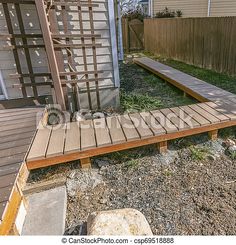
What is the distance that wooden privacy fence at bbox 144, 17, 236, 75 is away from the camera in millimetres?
5453

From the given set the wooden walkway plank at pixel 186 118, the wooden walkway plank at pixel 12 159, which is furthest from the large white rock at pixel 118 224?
the wooden walkway plank at pixel 186 118

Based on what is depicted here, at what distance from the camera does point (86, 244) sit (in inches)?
50.9

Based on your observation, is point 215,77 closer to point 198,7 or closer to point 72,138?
point 72,138

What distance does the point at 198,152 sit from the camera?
2.55 meters

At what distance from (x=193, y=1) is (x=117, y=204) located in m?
11.0

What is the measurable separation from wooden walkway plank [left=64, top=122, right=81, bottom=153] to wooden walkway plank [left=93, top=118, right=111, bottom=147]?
0.21 metres

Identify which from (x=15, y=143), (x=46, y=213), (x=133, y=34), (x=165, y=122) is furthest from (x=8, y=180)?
(x=133, y=34)

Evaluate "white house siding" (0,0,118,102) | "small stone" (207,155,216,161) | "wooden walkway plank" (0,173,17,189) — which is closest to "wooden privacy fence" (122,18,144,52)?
"white house siding" (0,0,118,102)

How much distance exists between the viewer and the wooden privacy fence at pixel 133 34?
11023mm

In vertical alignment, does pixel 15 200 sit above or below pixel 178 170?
above

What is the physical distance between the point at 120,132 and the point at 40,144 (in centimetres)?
85

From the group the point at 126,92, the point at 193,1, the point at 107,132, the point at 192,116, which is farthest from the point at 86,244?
the point at 193,1

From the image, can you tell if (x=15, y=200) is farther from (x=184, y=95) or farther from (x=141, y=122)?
(x=184, y=95)

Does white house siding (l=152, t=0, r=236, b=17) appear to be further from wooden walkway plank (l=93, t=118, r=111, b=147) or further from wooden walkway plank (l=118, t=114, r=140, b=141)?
wooden walkway plank (l=93, t=118, r=111, b=147)
